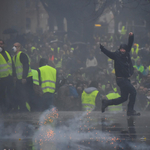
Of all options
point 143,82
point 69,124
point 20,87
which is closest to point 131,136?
point 69,124

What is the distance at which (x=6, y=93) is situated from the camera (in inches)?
306

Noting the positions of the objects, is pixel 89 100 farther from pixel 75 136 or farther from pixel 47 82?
pixel 75 136

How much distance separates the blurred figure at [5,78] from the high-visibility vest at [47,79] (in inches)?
30.4

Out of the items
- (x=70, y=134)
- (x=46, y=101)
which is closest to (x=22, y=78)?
(x=46, y=101)

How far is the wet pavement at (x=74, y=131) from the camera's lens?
177 inches

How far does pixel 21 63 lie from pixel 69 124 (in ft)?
7.51

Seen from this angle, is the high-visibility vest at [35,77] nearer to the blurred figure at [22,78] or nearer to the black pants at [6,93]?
the blurred figure at [22,78]

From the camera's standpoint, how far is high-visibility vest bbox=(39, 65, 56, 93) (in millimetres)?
7785

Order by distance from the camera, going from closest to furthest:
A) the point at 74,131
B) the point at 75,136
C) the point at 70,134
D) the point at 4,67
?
the point at 75,136 → the point at 70,134 → the point at 74,131 → the point at 4,67

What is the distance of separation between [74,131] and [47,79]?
2581mm

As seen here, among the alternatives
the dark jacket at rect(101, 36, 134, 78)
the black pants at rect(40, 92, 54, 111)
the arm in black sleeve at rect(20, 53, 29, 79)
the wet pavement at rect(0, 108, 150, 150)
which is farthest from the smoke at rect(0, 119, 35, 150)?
the dark jacket at rect(101, 36, 134, 78)

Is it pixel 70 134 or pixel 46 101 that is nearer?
pixel 70 134

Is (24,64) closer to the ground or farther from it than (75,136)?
farther from it

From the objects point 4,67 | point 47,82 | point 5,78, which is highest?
point 4,67
